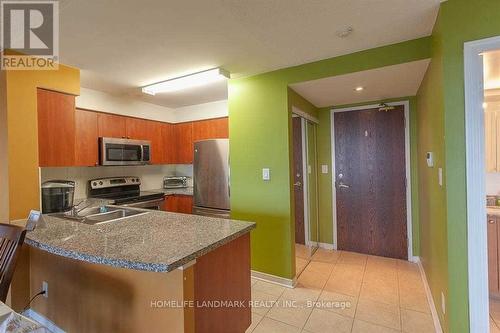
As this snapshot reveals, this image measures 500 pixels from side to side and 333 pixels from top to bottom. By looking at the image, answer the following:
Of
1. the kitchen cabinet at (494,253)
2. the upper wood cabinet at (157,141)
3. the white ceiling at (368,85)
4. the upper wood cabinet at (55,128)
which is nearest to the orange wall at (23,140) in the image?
the upper wood cabinet at (55,128)

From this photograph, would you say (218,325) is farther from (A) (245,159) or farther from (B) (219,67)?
(B) (219,67)

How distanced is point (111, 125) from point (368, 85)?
334cm

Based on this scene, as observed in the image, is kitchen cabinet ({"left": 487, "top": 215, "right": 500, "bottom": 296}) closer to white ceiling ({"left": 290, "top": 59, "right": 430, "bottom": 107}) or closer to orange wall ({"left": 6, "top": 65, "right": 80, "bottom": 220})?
white ceiling ({"left": 290, "top": 59, "right": 430, "bottom": 107})

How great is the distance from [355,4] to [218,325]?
7.26 feet

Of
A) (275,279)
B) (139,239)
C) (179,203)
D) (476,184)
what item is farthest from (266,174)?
(179,203)

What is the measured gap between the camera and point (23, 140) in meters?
2.06

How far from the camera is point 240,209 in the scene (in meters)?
2.92

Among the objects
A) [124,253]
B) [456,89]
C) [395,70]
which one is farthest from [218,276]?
[395,70]

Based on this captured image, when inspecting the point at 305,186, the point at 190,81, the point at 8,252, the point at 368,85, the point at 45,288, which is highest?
the point at 190,81

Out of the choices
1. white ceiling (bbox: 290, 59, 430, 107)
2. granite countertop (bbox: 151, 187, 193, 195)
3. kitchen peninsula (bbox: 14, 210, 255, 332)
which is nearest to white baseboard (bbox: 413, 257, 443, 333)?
kitchen peninsula (bbox: 14, 210, 255, 332)

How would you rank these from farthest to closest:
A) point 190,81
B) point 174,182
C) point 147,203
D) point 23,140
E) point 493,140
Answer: point 174,182
point 147,203
point 190,81
point 493,140
point 23,140

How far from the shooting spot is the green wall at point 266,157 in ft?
8.56

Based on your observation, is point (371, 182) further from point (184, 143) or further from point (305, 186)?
point (184, 143)

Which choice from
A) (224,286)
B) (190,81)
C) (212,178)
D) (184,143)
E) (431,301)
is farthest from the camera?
(184,143)
